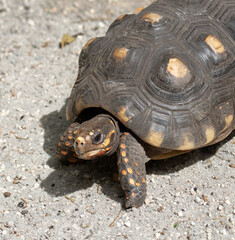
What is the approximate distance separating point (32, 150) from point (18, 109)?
2.35 feet

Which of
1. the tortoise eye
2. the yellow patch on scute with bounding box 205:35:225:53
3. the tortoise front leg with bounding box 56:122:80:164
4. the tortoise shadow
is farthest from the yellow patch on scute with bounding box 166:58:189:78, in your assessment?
the tortoise front leg with bounding box 56:122:80:164

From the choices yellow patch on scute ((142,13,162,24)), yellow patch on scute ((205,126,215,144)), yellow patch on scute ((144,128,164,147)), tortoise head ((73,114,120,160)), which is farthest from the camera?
yellow patch on scute ((142,13,162,24))

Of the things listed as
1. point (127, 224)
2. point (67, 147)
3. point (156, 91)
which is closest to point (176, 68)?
point (156, 91)

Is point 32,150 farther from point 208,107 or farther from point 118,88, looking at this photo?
point 208,107

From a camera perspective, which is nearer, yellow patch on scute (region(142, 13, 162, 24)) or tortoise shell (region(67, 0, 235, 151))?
tortoise shell (region(67, 0, 235, 151))

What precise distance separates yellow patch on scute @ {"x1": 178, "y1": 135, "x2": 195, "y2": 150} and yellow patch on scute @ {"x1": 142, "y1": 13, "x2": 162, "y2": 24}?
3.74 ft

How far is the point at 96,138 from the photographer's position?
12.5 ft

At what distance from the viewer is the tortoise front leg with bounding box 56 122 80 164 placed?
4.24 meters

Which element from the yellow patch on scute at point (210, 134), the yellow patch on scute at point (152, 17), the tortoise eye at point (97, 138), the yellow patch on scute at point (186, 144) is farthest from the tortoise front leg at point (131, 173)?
the yellow patch on scute at point (152, 17)

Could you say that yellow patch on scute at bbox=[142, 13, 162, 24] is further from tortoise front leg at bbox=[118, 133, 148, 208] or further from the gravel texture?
the gravel texture

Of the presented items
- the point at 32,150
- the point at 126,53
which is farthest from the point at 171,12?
the point at 32,150

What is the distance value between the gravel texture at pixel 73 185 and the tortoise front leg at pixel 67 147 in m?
0.12

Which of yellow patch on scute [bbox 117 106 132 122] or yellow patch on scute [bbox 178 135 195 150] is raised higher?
yellow patch on scute [bbox 117 106 132 122]

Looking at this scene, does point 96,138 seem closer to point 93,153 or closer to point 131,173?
point 93,153
